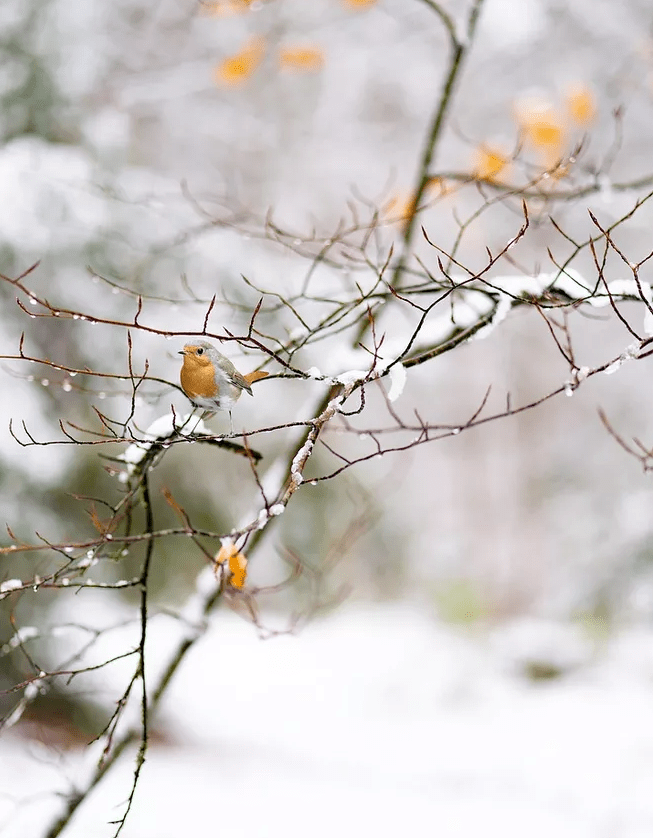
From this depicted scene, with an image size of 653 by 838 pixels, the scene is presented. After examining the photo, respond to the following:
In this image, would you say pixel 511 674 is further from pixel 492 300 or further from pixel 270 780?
pixel 492 300

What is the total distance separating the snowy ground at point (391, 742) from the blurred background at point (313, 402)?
3cm

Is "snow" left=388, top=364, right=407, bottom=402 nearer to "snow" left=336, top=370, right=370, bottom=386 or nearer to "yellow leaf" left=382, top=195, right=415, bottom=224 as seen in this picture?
"snow" left=336, top=370, right=370, bottom=386

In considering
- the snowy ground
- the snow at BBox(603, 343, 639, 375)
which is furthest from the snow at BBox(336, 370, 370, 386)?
the snowy ground

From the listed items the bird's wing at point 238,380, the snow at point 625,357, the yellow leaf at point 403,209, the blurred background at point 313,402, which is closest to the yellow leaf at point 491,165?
the blurred background at point 313,402

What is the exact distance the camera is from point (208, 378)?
1.38 m

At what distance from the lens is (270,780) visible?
484 centimetres

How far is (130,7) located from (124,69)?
893 millimetres

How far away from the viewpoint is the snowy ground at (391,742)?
4.18m

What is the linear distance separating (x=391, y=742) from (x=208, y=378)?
522 centimetres

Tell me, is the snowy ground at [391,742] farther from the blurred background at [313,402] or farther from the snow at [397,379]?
the snow at [397,379]

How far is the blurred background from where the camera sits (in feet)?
10.7

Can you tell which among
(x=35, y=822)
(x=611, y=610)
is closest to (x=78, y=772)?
(x=35, y=822)

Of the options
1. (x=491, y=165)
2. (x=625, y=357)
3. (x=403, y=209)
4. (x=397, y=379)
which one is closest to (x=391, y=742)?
(x=403, y=209)

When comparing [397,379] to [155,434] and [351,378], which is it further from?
[155,434]
